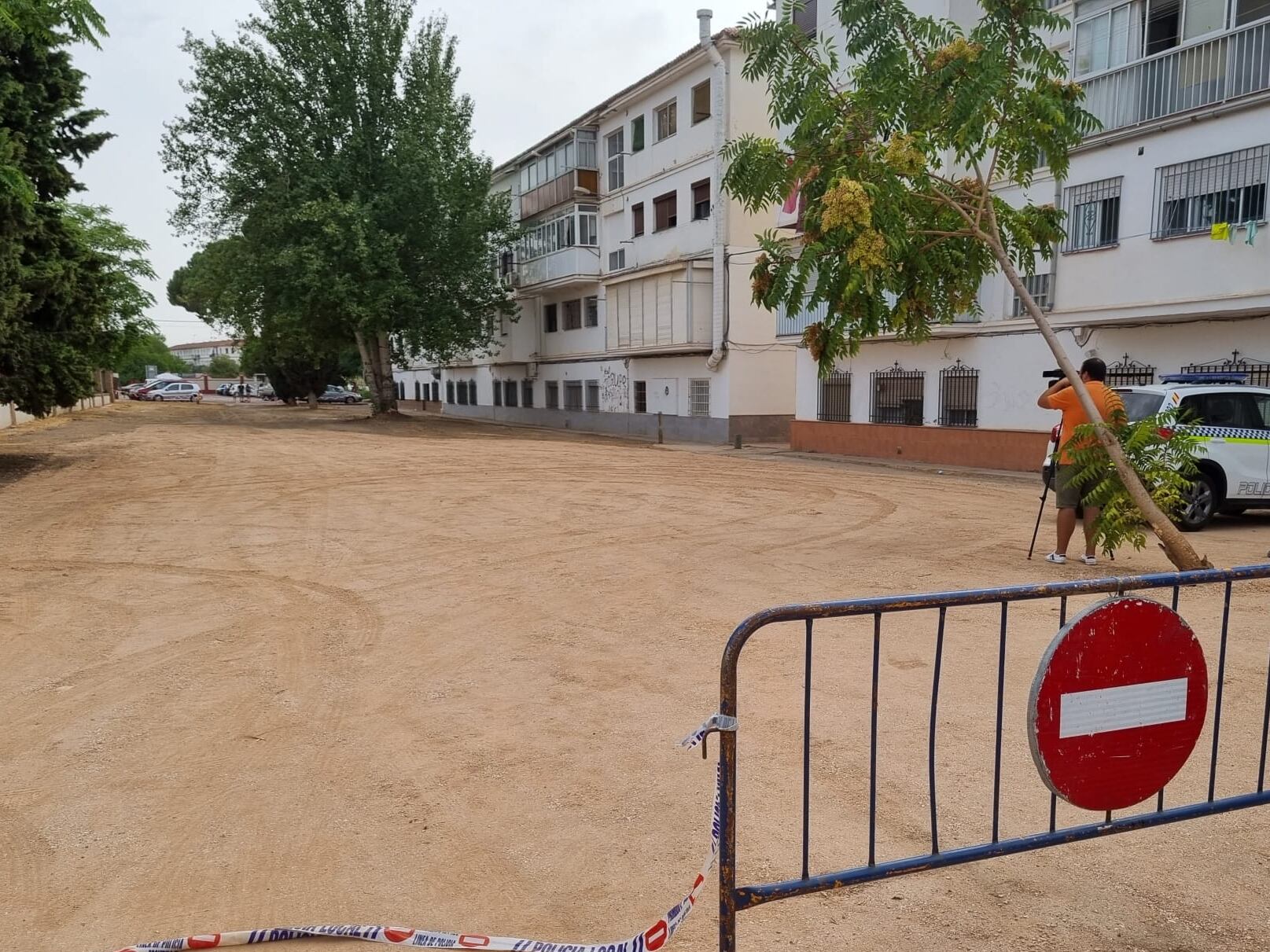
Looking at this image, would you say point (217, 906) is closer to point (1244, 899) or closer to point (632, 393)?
point (1244, 899)

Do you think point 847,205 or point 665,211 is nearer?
point 847,205

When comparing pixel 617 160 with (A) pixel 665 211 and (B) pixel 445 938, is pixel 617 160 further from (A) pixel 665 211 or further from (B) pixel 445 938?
(B) pixel 445 938

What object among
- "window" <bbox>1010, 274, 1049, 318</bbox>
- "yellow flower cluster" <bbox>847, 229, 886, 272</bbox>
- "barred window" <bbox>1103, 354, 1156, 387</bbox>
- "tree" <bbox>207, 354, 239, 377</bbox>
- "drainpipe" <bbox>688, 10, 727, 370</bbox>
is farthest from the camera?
"tree" <bbox>207, 354, 239, 377</bbox>

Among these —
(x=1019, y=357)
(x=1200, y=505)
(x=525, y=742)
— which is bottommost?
(x=525, y=742)

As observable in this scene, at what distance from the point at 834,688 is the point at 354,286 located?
91.5ft

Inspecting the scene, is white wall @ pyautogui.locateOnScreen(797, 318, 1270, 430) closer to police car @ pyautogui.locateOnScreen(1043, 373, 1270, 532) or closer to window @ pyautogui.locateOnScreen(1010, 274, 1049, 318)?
window @ pyautogui.locateOnScreen(1010, 274, 1049, 318)

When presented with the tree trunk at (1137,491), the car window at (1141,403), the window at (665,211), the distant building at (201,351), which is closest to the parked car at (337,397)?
the window at (665,211)

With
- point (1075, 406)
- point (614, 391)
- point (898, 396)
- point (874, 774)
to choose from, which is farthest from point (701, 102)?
point (874, 774)

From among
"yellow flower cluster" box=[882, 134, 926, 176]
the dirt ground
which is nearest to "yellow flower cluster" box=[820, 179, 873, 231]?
"yellow flower cluster" box=[882, 134, 926, 176]

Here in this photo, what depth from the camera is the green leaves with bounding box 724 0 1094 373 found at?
8.02 m

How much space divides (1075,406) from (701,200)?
21.0 m

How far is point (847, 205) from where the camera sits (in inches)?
286

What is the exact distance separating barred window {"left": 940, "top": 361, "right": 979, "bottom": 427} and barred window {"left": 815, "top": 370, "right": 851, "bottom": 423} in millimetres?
3146

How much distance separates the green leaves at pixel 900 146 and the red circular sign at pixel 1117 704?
5.28 m
